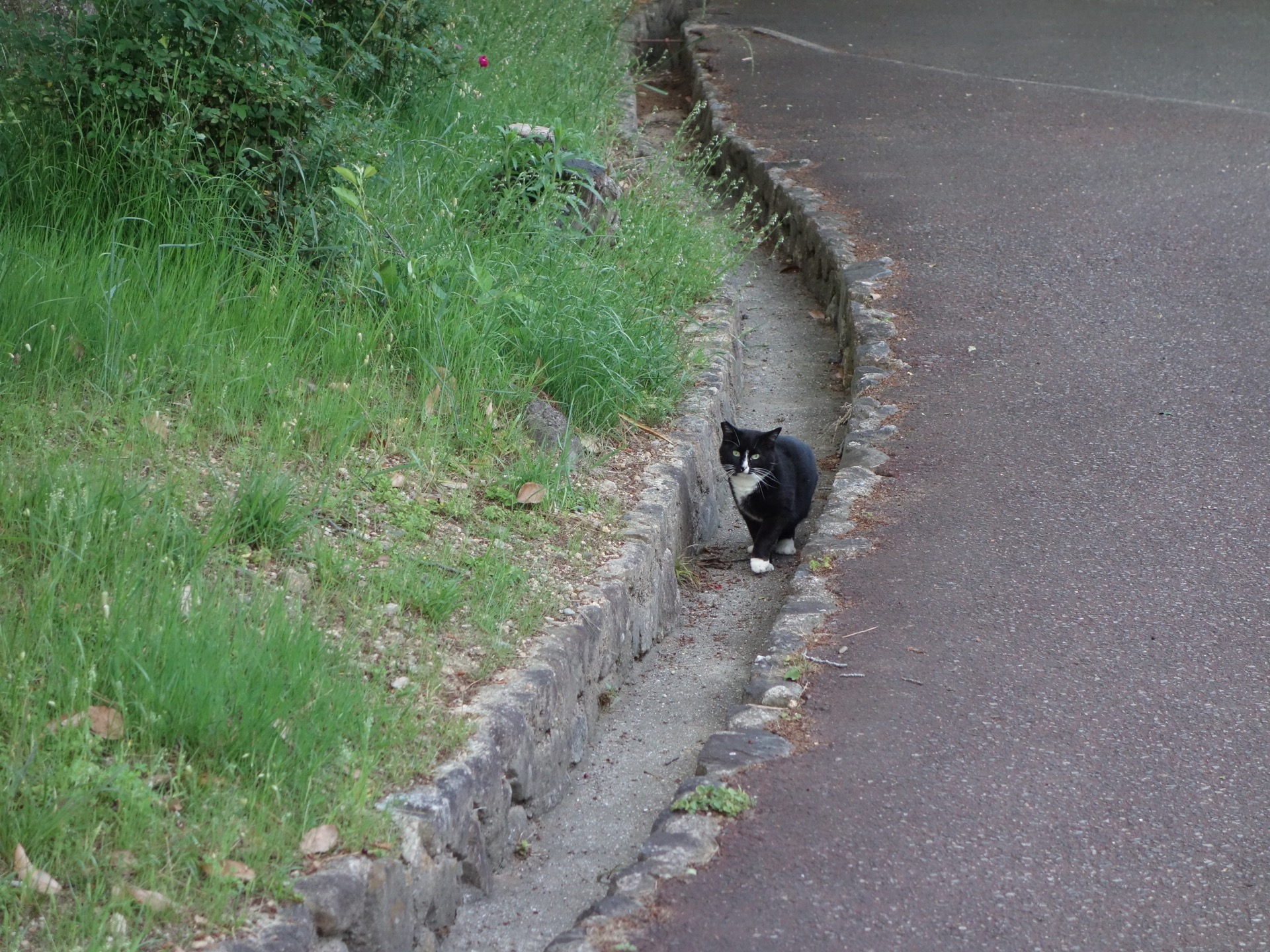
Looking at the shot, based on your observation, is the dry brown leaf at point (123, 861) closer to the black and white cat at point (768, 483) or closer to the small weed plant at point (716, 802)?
the small weed plant at point (716, 802)

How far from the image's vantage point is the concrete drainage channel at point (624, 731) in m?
3.05

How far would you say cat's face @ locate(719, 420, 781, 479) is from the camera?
206 inches

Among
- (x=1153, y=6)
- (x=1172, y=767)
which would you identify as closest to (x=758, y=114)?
(x=1153, y=6)

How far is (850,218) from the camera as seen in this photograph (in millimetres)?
8672

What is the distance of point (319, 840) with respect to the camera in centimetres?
288

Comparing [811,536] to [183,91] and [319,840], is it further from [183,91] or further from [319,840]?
[183,91]

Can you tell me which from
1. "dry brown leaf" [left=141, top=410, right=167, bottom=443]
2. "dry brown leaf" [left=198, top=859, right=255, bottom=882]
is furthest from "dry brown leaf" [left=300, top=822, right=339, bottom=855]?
"dry brown leaf" [left=141, top=410, right=167, bottom=443]

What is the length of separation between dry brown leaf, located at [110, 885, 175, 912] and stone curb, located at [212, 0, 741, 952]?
0.51 feet

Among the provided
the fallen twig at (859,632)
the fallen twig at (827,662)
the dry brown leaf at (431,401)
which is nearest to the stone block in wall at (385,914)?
the fallen twig at (827,662)

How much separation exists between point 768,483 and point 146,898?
129 inches

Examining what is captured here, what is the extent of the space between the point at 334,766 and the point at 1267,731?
2.70m

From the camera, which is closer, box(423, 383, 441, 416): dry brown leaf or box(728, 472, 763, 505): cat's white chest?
box(423, 383, 441, 416): dry brown leaf

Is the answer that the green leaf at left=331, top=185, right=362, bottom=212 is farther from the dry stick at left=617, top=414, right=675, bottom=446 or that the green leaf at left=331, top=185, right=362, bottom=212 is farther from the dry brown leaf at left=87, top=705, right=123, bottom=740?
the dry brown leaf at left=87, top=705, right=123, bottom=740

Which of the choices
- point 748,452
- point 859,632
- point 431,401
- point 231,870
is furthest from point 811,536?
point 231,870
